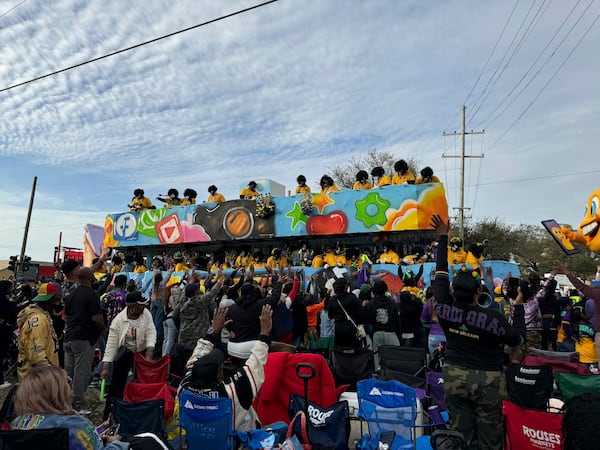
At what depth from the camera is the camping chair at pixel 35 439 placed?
6.27 ft

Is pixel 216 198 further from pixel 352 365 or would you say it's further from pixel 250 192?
pixel 352 365

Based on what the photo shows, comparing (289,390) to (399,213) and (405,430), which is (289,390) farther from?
(399,213)

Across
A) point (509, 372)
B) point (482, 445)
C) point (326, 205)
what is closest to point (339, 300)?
point (509, 372)

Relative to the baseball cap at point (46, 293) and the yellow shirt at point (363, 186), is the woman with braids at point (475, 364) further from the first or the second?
the yellow shirt at point (363, 186)

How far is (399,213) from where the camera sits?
1225 centimetres

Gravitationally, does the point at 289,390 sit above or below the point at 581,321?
below

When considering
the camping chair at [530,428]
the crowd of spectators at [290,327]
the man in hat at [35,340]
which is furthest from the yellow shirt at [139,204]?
the camping chair at [530,428]

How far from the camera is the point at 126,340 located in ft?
17.3

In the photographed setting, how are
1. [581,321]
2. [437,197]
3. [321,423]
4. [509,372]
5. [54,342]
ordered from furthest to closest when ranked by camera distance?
[437,197] → [581,321] → [54,342] → [509,372] → [321,423]

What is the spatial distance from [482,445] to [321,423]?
4.27ft

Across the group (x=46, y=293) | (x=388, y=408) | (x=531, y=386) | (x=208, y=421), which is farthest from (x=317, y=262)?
(x=208, y=421)

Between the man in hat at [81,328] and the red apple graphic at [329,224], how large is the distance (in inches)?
348

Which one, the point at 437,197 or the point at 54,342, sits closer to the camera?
the point at 54,342

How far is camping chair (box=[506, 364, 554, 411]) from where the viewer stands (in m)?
3.90
